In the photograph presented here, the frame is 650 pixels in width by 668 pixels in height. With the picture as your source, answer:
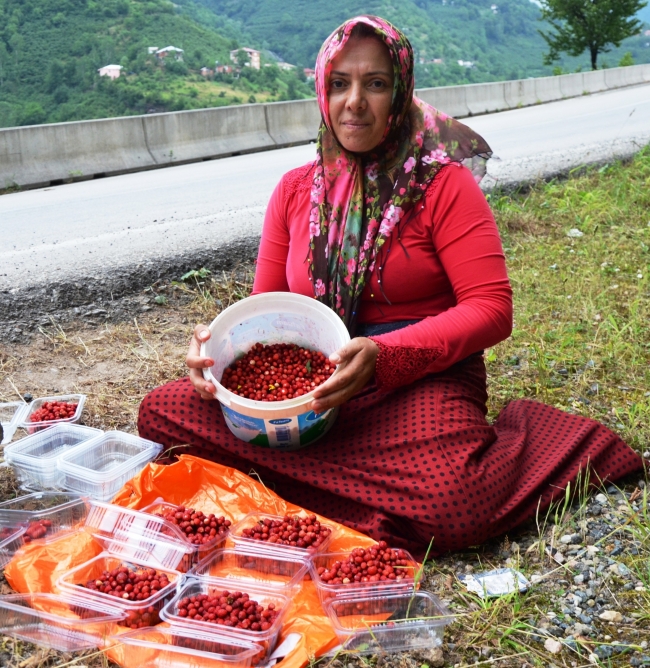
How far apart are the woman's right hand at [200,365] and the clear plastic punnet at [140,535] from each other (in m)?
0.40

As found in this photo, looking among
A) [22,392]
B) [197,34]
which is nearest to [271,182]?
[22,392]

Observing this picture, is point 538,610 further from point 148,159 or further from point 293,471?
point 148,159

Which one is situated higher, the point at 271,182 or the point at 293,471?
the point at 271,182

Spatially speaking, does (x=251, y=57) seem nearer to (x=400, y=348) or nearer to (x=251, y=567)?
(x=400, y=348)

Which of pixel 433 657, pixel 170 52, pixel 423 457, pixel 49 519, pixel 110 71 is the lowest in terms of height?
pixel 433 657

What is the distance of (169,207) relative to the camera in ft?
21.8

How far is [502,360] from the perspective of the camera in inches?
146

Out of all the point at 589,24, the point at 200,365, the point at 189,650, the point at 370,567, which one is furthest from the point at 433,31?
the point at 189,650

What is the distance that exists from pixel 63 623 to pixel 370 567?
0.80 meters

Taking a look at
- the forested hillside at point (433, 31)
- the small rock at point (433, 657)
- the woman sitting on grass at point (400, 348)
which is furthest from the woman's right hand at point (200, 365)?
the forested hillside at point (433, 31)

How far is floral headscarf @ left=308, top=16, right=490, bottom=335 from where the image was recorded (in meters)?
2.54

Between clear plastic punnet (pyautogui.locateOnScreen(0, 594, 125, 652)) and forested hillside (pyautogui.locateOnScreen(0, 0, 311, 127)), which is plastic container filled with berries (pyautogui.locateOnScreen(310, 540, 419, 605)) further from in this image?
forested hillside (pyautogui.locateOnScreen(0, 0, 311, 127))

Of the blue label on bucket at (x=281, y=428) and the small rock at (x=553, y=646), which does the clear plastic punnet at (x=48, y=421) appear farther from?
the small rock at (x=553, y=646)

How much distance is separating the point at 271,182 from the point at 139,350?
4.22 m
